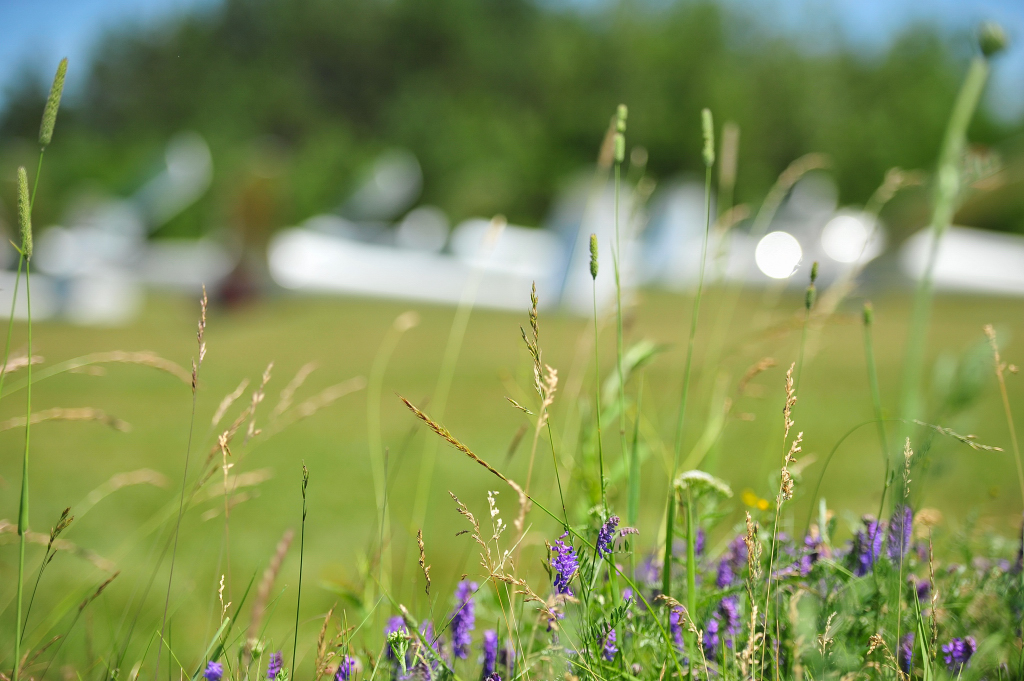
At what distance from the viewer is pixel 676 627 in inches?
29.4

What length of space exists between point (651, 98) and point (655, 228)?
14.6 m

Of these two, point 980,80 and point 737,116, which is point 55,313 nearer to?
point 980,80

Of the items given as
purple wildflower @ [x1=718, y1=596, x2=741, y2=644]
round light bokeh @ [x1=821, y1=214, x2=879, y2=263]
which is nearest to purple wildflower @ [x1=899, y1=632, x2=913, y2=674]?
purple wildflower @ [x1=718, y1=596, x2=741, y2=644]

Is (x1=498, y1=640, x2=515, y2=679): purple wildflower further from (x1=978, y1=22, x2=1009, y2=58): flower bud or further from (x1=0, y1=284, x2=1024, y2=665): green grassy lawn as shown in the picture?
(x1=978, y1=22, x2=1009, y2=58): flower bud

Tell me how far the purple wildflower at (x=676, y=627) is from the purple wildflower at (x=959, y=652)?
24cm

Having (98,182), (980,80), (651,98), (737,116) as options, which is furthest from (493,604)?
(651,98)

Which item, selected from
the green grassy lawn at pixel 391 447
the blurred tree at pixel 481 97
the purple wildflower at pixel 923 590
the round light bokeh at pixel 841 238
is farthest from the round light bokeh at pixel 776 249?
the purple wildflower at pixel 923 590

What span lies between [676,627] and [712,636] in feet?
0.15

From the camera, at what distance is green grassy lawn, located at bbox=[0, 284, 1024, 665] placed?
1.21 metres

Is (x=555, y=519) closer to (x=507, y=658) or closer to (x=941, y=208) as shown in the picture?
(x=507, y=658)

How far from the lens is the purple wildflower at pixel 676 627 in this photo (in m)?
0.71

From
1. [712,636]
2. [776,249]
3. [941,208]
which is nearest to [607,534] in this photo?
[712,636]

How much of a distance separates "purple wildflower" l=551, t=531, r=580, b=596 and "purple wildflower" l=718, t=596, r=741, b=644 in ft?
0.67

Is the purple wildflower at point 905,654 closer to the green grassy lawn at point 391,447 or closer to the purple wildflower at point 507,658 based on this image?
the green grassy lawn at point 391,447
